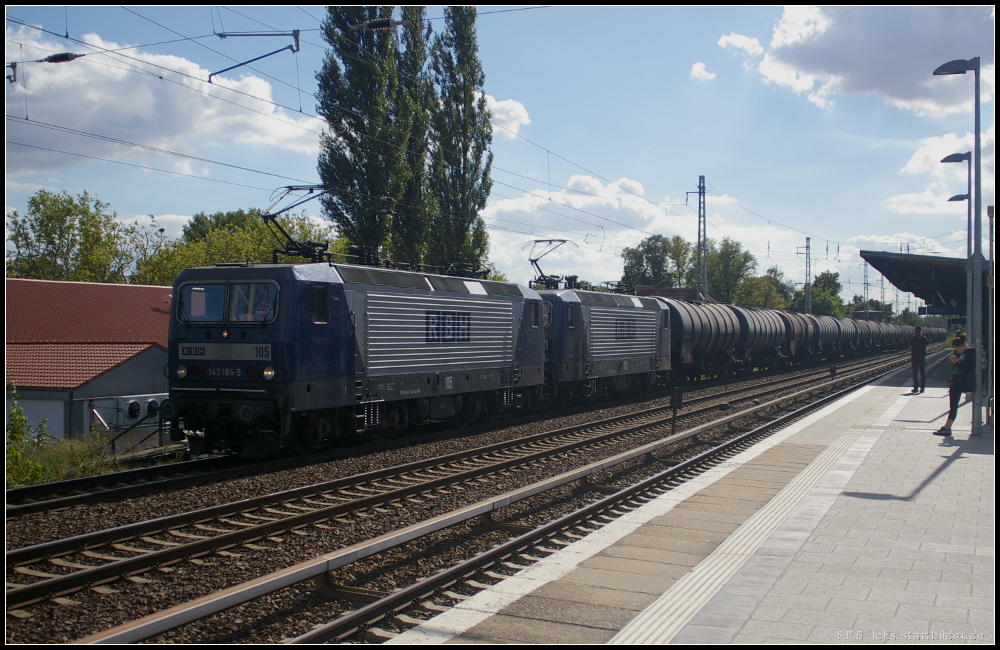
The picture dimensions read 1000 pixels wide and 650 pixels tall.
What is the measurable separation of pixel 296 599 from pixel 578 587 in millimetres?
2405

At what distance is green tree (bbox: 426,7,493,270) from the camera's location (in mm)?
34906

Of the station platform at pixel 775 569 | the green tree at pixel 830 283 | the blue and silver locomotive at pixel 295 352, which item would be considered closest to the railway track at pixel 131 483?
the blue and silver locomotive at pixel 295 352

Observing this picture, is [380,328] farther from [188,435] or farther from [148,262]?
[148,262]

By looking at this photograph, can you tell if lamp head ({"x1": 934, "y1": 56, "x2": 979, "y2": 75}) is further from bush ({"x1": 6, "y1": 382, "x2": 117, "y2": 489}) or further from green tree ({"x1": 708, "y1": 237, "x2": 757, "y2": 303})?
green tree ({"x1": 708, "y1": 237, "x2": 757, "y2": 303})

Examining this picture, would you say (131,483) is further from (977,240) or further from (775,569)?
(977,240)

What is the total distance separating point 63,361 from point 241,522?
68.0ft

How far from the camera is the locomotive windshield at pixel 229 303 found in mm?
12109

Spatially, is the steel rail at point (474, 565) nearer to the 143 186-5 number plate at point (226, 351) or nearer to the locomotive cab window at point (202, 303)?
the 143 186-5 number plate at point (226, 351)

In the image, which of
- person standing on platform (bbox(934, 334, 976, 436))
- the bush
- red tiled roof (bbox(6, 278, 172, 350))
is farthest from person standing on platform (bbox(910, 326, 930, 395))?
red tiled roof (bbox(6, 278, 172, 350))

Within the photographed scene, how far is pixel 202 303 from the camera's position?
1259 centimetres

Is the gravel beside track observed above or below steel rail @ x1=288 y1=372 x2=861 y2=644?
below

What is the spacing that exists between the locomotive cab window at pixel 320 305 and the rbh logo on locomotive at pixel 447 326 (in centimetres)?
306

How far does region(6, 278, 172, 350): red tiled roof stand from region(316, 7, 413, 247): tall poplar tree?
10.0 metres

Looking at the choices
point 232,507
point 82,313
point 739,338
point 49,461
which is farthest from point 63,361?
point 739,338
